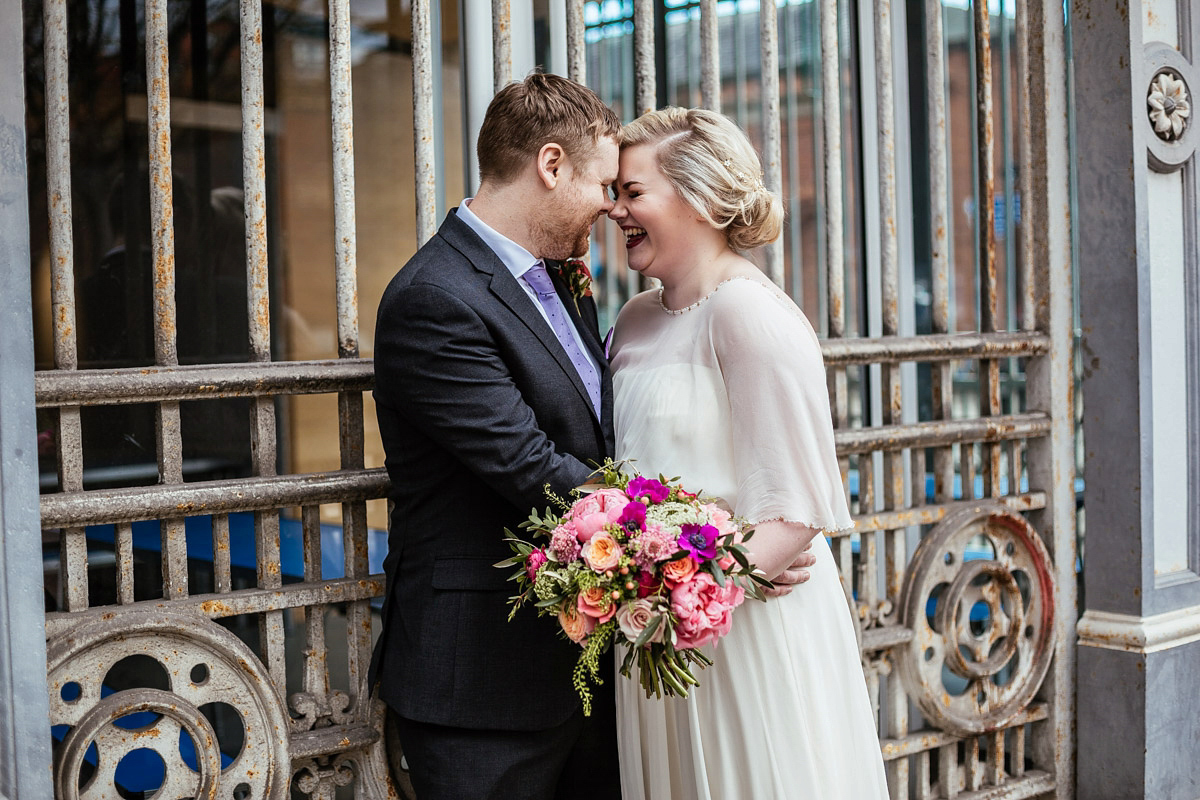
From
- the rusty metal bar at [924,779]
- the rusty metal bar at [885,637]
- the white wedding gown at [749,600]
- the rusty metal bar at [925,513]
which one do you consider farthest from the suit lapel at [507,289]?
the rusty metal bar at [924,779]

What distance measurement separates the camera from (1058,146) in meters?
3.87

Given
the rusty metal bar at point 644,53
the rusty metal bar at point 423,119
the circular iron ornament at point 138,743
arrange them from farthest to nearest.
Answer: the rusty metal bar at point 644,53 < the rusty metal bar at point 423,119 < the circular iron ornament at point 138,743

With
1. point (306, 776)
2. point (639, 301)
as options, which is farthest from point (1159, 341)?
point (306, 776)

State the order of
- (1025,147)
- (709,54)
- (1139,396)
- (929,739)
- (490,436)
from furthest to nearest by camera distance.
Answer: (1025,147) < (1139,396) < (929,739) < (709,54) < (490,436)

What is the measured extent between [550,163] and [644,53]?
0.82 metres

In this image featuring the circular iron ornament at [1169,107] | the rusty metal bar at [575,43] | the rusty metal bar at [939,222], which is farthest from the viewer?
the circular iron ornament at [1169,107]

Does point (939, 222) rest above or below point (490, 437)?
above

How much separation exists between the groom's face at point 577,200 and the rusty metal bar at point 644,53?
0.61 m

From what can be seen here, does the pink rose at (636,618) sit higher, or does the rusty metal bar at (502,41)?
the rusty metal bar at (502,41)

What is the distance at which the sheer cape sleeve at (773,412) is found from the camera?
2320 millimetres

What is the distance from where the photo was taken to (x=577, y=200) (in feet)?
7.98

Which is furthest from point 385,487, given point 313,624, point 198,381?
point 198,381

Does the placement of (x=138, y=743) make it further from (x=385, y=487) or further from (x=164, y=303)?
(x=164, y=303)

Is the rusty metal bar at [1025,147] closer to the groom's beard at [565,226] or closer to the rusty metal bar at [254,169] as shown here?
the groom's beard at [565,226]
